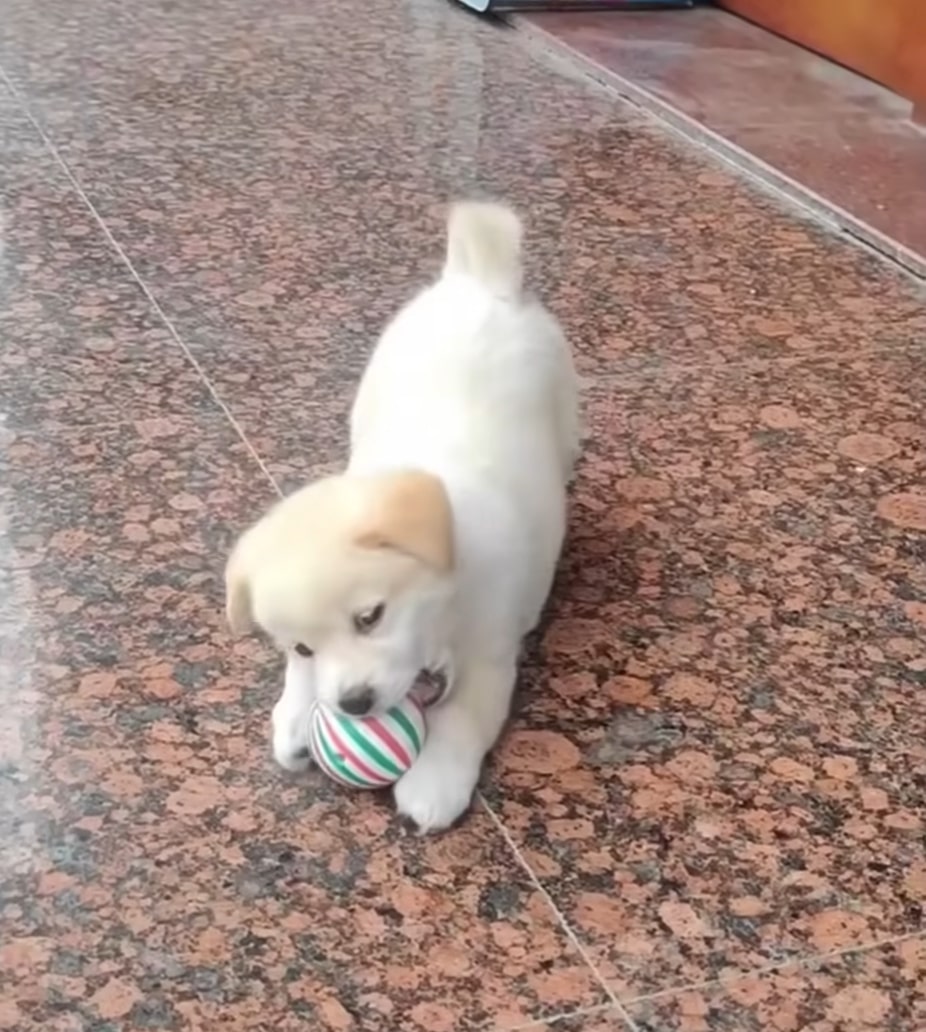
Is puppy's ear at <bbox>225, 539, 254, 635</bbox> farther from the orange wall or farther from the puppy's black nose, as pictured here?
the orange wall

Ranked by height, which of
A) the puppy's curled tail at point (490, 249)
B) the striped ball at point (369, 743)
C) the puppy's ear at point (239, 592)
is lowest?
the striped ball at point (369, 743)

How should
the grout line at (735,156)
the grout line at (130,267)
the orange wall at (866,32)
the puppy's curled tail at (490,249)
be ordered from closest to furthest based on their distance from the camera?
the puppy's curled tail at (490,249), the grout line at (130,267), the grout line at (735,156), the orange wall at (866,32)

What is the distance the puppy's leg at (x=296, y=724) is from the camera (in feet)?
4.17

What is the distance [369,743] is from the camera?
1207 millimetres

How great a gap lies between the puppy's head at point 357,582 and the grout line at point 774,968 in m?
0.25

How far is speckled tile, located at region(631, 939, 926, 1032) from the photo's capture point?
108cm

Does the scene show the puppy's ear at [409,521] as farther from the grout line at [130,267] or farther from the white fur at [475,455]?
the grout line at [130,267]

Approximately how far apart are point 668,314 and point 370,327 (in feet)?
1.20

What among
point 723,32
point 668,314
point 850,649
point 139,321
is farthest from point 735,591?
point 723,32

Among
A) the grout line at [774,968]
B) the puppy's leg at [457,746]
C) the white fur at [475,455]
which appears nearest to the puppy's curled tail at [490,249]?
the white fur at [475,455]

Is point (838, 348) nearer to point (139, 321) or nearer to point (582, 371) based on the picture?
point (582, 371)

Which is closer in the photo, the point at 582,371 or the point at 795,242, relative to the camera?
the point at 582,371

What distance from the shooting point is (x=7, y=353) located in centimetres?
195

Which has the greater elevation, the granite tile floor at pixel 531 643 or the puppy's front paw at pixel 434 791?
the puppy's front paw at pixel 434 791
